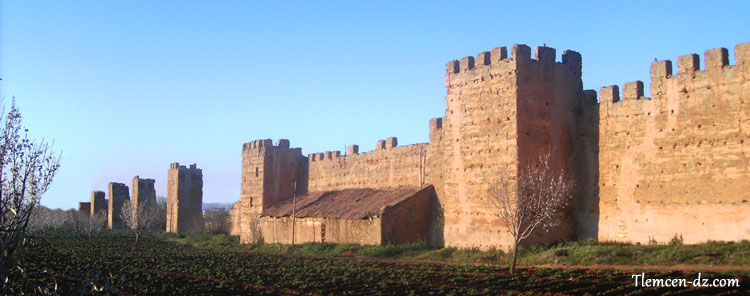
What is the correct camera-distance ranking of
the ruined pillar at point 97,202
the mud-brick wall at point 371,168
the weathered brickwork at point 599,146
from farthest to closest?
the ruined pillar at point 97,202
the mud-brick wall at point 371,168
the weathered brickwork at point 599,146

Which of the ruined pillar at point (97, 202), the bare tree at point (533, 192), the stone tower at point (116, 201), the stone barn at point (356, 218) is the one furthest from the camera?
the ruined pillar at point (97, 202)

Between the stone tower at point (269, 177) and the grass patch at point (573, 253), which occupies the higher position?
the stone tower at point (269, 177)

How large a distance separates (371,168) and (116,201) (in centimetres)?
3634

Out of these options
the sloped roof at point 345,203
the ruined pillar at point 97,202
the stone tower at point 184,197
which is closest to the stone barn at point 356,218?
the sloped roof at point 345,203

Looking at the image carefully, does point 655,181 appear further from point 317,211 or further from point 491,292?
point 317,211

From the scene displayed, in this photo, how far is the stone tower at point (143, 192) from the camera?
55688mm

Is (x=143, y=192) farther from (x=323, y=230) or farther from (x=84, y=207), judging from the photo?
(x=323, y=230)

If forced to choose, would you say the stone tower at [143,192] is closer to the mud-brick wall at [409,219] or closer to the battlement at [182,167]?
the battlement at [182,167]

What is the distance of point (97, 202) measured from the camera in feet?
208

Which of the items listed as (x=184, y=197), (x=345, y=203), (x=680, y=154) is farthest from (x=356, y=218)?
(x=184, y=197)

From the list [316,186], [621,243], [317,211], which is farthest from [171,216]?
[621,243]

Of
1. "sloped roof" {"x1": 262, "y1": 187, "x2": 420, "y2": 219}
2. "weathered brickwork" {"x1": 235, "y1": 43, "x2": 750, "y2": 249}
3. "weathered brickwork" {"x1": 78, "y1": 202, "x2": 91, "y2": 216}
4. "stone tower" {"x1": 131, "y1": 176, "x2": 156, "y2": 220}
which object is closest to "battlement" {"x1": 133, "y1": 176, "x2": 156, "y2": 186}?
"stone tower" {"x1": 131, "y1": 176, "x2": 156, "y2": 220}

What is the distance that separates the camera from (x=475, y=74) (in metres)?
23.4

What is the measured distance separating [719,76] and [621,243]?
563cm
